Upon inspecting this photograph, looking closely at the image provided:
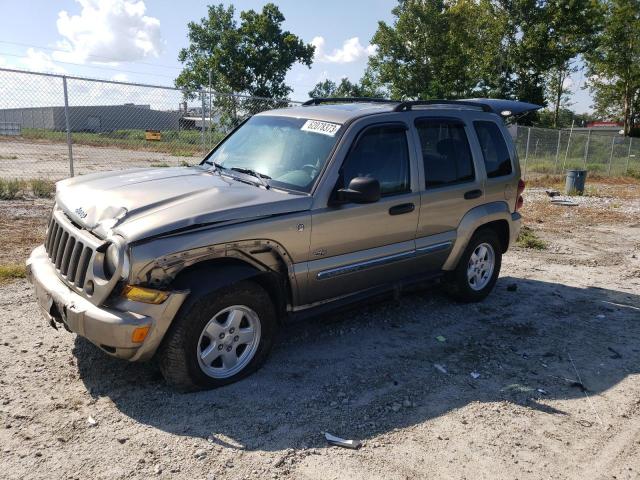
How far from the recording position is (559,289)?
21.7 ft

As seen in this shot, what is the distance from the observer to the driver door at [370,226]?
13.8 feet

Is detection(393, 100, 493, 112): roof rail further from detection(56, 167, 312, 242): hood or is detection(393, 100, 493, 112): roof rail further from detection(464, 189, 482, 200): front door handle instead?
detection(56, 167, 312, 242): hood

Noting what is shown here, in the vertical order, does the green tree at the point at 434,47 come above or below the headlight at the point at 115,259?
above

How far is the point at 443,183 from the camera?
16.9 feet

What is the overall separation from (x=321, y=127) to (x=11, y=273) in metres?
3.70

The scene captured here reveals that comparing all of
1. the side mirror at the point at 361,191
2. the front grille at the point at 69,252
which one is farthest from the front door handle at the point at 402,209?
the front grille at the point at 69,252

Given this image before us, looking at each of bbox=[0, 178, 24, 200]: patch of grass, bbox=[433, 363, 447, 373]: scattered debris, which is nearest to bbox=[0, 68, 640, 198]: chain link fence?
bbox=[0, 178, 24, 200]: patch of grass

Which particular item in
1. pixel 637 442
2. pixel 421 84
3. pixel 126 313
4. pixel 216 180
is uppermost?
pixel 421 84

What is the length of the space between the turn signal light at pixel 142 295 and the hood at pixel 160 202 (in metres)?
0.30

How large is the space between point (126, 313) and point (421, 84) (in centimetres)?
3196

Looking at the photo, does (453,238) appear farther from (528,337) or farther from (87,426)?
(87,426)

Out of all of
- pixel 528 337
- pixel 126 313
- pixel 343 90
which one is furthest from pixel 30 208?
pixel 343 90

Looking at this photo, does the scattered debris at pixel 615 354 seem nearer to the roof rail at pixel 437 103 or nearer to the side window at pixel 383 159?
the side window at pixel 383 159

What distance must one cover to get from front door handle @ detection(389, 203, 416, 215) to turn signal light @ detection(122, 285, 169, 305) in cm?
211
